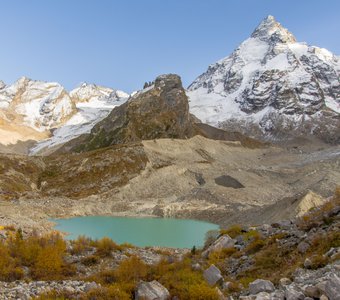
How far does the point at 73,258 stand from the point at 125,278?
697cm

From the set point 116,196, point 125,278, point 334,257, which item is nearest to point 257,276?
point 334,257

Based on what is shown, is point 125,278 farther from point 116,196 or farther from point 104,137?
point 104,137

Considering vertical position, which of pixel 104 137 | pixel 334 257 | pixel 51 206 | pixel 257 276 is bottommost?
pixel 51 206

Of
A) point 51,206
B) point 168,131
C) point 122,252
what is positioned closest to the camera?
point 122,252

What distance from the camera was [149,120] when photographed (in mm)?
127375

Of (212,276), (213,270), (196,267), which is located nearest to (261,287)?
(212,276)

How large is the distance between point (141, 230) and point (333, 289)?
45977mm

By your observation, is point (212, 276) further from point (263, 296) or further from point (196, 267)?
point (263, 296)

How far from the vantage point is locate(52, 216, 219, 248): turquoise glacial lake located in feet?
151

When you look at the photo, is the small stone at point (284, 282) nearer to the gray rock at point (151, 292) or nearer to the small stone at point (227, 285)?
the small stone at point (227, 285)

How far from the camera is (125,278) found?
16938mm

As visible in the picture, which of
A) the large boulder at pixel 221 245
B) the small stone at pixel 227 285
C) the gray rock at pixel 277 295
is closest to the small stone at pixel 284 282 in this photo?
the gray rock at pixel 277 295

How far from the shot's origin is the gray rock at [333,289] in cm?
983

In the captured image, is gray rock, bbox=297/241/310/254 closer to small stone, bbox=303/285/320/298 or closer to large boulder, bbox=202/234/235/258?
small stone, bbox=303/285/320/298
